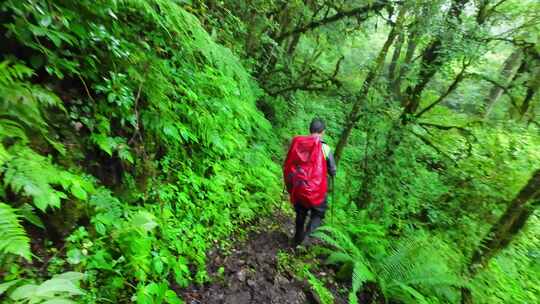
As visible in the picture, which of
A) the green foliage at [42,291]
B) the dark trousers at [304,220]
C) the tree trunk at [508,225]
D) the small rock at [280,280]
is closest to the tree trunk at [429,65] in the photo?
the tree trunk at [508,225]

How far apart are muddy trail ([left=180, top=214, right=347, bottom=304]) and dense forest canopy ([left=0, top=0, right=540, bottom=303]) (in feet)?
0.56

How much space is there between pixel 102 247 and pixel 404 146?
515 centimetres

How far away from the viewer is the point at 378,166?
20.0ft

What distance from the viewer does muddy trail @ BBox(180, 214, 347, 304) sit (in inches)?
130

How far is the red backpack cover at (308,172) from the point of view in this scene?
176 inches

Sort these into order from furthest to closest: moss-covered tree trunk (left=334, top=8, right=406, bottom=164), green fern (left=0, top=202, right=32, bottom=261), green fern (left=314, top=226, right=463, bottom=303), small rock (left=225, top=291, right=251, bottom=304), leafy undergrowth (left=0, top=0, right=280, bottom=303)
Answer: moss-covered tree trunk (left=334, top=8, right=406, bottom=164), green fern (left=314, top=226, right=463, bottom=303), small rock (left=225, top=291, right=251, bottom=304), leafy undergrowth (left=0, top=0, right=280, bottom=303), green fern (left=0, top=202, right=32, bottom=261)

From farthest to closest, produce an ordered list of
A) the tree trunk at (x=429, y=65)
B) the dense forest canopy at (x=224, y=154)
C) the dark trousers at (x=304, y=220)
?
the tree trunk at (x=429, y=65), the dark trousers at (x=304, y=220), the dense forest canopy at (x=224, y=154)

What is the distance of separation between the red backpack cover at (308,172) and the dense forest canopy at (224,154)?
1.56 feet

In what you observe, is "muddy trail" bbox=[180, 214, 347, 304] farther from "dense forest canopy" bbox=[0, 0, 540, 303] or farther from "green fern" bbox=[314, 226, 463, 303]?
"green fern" bbox=[314, 226, 463, 303]

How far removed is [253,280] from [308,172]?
1.56 meters

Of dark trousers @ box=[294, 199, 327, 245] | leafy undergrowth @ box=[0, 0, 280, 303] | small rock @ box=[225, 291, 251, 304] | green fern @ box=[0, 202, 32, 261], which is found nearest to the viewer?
green fern @ box=[0, 202, 32, 261]

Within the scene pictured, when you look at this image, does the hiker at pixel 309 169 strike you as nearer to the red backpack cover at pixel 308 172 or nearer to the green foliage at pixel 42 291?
the red backpack cover at pixel 308 172

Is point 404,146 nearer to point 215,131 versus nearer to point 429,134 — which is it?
point 429,134

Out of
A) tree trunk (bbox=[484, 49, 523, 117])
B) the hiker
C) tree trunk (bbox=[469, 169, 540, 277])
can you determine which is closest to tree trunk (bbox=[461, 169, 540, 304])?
tree trunk (bbox=[469, 169, 540, 277])
